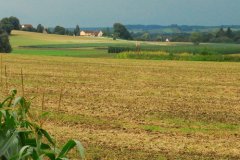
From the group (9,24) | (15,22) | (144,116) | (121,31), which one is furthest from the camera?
(121,31)

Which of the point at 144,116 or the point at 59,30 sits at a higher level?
the point at 144,116

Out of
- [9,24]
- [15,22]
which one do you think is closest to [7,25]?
[9,24]

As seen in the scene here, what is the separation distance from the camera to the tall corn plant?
3.02 m

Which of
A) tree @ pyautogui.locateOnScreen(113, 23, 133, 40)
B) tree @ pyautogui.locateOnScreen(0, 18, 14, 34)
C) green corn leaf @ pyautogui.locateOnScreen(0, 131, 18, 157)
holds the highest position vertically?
green corn leaf @ pyautogui.locateOnScreen(0, 131, 18, 157)

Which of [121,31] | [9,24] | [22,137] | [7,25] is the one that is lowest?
[121,31]

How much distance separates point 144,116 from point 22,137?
9766 mm

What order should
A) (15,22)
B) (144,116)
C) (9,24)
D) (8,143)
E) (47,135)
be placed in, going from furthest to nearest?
(15,22) < (9,24) < (144,116) < (47,135) < (8,143)

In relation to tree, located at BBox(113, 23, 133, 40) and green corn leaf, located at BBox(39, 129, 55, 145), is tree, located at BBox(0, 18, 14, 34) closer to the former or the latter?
tree, located at BBox(113, 23, 133, 40)

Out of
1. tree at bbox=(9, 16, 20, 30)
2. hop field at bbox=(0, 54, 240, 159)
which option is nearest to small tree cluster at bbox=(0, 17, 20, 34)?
tree at bbox=(9, 16, 20, 30)

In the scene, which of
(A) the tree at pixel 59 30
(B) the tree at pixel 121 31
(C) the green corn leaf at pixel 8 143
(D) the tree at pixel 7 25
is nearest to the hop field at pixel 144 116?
(C) the green corn leaf at pixel 8 143

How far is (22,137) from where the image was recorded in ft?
10.3

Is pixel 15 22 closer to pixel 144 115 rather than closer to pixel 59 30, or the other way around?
pixel 59 30

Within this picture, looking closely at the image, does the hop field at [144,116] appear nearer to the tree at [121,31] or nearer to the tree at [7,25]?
the tree at [7,25]

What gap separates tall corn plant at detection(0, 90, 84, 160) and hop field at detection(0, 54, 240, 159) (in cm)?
41
